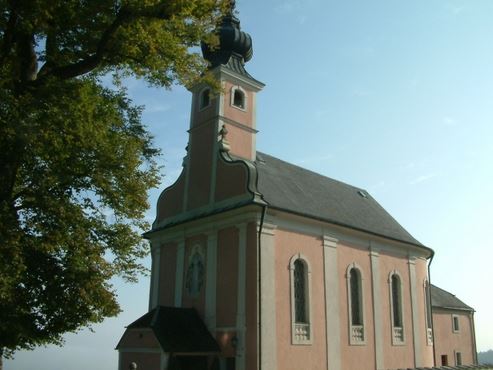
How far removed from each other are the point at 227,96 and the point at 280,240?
6929 millimetres

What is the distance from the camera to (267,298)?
1855 cm

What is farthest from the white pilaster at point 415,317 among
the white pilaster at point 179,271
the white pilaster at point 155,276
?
the white pilaster at point 155,276

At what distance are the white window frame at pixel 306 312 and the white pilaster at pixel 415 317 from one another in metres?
8.16

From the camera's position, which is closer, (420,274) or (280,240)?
(280,240)

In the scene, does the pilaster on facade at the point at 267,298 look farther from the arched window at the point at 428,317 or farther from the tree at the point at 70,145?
the arched window at the point at 428,317

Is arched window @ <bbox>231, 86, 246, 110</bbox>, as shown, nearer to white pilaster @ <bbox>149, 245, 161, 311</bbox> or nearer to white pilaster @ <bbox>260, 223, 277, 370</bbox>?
white pilaster @ <bbox>260, 223, 277, 370</bbox>

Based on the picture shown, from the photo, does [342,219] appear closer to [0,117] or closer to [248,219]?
[248,219]

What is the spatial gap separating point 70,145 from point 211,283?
924 cm

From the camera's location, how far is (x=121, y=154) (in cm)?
1366

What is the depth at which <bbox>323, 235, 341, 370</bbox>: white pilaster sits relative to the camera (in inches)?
811

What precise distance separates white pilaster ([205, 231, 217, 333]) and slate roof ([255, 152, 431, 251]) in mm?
2699

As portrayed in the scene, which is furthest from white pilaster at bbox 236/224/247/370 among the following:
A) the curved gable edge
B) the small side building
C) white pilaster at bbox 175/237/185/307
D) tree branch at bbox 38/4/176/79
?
the small side building

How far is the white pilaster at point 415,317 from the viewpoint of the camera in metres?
25.4

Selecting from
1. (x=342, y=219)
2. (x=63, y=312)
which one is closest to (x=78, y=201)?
(x=63, y=312)
